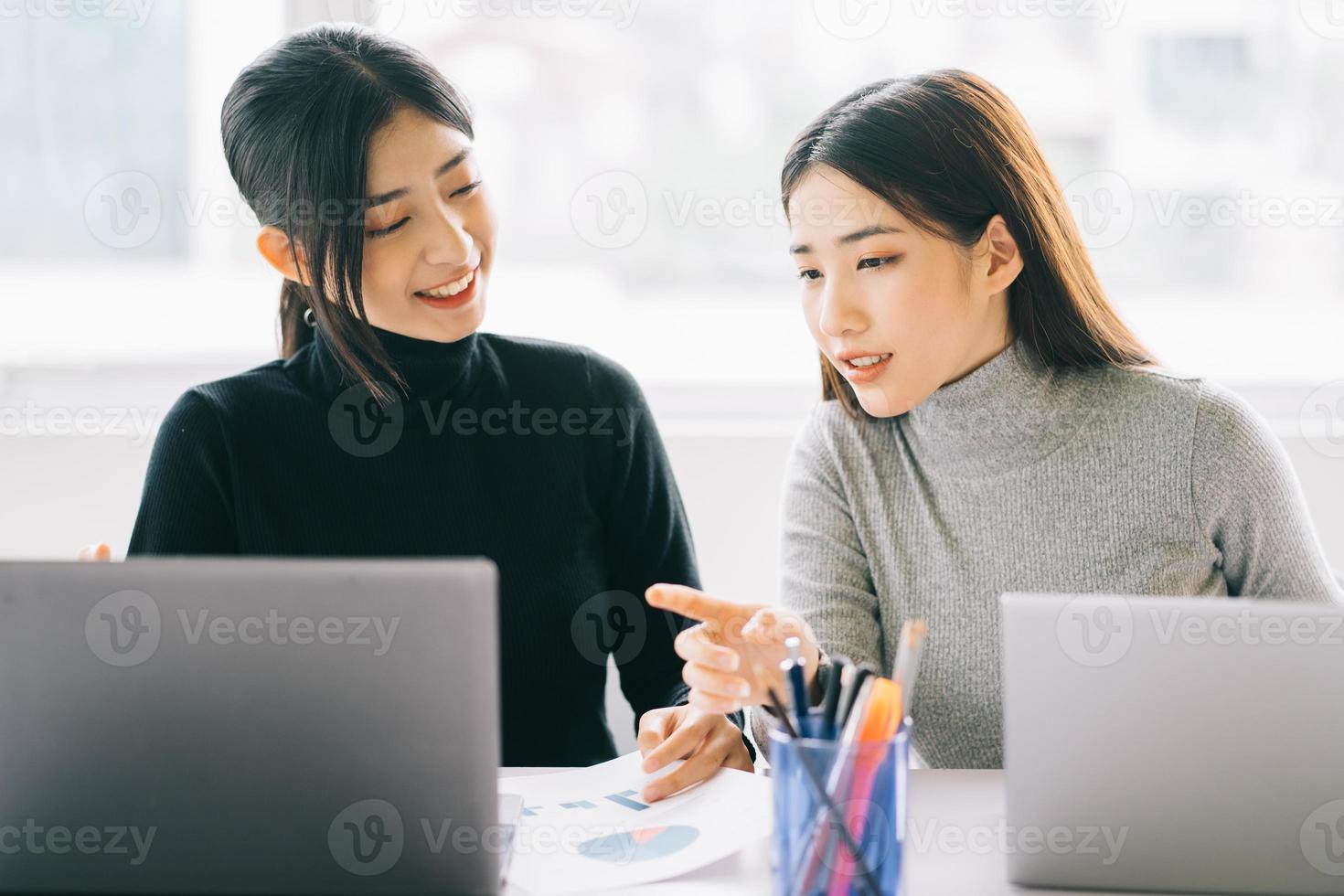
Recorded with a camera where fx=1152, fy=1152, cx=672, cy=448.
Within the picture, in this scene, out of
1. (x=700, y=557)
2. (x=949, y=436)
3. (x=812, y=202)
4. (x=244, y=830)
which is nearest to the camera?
(x=244, y=830)

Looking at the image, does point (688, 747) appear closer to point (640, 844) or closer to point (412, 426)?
point (640, 844)

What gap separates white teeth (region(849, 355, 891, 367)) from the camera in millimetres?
1296

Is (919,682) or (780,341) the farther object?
(780,341)

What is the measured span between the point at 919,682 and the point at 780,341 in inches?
38.9

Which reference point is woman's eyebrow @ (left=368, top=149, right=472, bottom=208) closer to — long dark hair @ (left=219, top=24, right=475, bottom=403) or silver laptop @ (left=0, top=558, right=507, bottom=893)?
long dark hair @ (left=219, top=24, right=475, bottom=403)

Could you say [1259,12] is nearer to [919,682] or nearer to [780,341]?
[780,341]

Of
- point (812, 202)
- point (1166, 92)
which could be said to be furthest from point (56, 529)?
point (1166, 92)

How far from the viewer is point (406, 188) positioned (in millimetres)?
1287

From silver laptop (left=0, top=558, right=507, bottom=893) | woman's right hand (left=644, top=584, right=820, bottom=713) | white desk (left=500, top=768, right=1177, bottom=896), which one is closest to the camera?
silver laptop (left=0, top=558, right=507, bottom=893)

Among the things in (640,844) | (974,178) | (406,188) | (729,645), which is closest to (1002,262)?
(974,178)

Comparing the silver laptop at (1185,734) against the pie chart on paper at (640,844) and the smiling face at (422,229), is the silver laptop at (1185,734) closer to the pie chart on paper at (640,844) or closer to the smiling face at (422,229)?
the pie chart on paper at (640,844)

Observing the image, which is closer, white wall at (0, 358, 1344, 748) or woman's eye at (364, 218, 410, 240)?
woman's eye at (364, 218, 410, 240)

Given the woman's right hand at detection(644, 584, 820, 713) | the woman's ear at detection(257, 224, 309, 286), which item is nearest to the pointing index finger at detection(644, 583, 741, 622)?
the woman's right hand at detection(644, 584, 820, 713)

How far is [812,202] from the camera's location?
4.14ft
